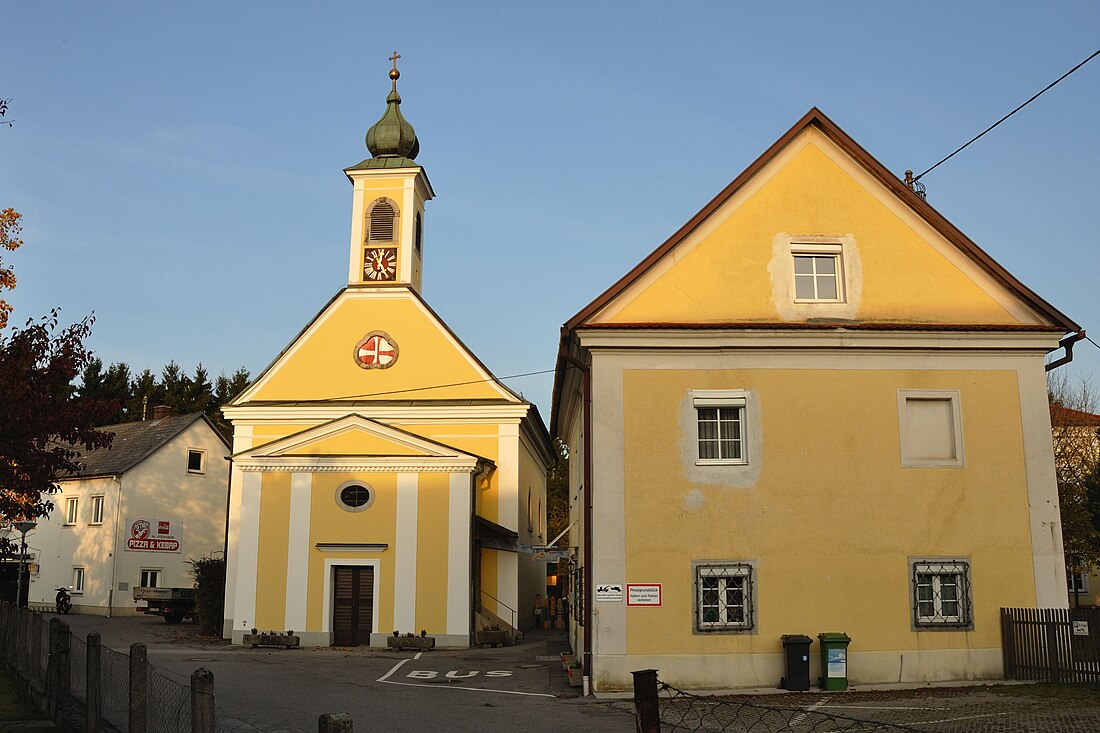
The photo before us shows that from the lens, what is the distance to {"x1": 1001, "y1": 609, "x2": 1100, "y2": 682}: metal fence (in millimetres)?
15727

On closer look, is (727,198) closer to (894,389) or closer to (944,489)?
(894,389)

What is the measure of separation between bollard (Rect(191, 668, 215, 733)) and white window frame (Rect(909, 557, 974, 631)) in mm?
12398

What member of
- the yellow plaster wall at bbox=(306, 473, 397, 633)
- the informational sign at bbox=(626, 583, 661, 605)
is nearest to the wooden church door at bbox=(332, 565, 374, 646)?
the yellow plaster wall at bbox=(306, 473, 397, 633)

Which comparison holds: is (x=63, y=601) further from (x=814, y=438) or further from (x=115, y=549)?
(x=814, y=438)

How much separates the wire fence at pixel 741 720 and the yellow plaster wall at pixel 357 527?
13.2 m

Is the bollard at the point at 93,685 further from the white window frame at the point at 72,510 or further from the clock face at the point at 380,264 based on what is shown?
the white window frame at the point at 72,510

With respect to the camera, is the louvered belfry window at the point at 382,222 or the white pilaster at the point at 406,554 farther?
the louvered belfry window at the point at 382,222

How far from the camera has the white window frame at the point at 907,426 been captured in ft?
56.1

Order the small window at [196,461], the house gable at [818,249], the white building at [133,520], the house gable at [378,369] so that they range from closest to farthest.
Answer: the house gable at [818,249] < the house gable at [378,369] < the white building at [133,520] < the small window at [196,461]

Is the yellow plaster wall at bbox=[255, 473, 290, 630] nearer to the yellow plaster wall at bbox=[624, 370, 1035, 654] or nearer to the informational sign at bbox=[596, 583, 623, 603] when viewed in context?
the informational sign at bbox=[596, 583, 623, 603]

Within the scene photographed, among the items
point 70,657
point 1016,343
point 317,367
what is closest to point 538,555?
point 317,367

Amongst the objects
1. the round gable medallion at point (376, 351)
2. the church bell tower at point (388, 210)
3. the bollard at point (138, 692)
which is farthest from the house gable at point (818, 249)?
the church bell tower at point (388, 210)

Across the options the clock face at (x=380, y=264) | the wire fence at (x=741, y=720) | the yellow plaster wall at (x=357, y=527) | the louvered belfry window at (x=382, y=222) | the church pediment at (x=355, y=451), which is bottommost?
the wire fence at (x=741, y=720)

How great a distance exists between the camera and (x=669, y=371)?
1728cm
